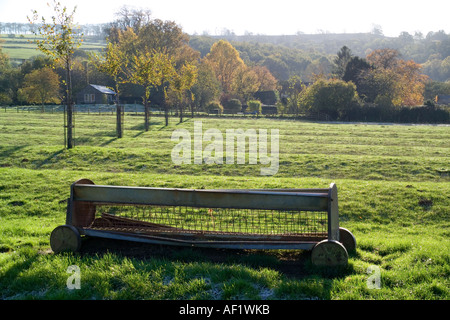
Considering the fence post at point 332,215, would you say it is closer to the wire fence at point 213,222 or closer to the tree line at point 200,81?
the wire fence at point 213,222

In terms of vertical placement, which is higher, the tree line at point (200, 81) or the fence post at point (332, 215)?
the tree line at point (200, 81)

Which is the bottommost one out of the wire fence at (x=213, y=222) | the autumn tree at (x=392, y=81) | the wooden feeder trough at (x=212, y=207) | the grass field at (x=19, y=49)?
the wire fence at (x=213, y=222)

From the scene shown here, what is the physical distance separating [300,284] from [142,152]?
1377 cm

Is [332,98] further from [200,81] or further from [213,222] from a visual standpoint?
[213,222]

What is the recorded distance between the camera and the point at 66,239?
5.80 m

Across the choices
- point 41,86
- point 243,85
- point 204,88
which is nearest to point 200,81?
point 204,88

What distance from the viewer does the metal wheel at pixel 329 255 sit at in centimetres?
519

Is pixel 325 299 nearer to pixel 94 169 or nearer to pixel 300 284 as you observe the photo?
pixel 300 284

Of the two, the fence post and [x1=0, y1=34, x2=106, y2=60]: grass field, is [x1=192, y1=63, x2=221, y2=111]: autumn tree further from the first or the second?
[x1=0, y1=34, x2=106, y2=60]: grass field

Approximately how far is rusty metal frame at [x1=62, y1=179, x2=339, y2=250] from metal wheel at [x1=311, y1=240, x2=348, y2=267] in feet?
0.61

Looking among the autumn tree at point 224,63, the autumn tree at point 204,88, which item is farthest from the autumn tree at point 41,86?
the autumn tree at point 224,63

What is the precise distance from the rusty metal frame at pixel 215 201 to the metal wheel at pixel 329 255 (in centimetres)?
18

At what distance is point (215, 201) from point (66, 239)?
2.41 metres
